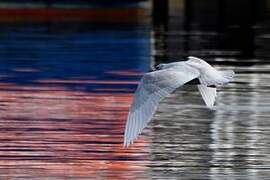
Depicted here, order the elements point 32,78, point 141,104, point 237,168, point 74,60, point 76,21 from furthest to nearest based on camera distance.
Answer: point 76,21, point 74,60, point 32,78, point 237,168, point 141,104

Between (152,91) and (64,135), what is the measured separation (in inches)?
153

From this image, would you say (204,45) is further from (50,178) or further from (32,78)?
(50,178)

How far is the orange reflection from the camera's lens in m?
13.0

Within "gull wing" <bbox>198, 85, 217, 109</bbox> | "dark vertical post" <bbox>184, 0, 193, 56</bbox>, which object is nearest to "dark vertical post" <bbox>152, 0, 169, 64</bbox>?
"dark vertical post" <bbox>184, 0, 193, 56</bbox>

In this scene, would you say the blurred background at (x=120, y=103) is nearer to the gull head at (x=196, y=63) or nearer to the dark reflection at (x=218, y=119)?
the dark reflection at (x=218, y=119)

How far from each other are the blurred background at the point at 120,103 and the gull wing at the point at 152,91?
1068 mm

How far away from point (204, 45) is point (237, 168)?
16948 millimetres

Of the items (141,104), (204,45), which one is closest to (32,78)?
(204,45)

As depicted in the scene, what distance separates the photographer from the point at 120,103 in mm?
18781

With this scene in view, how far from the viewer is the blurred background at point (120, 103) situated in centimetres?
1336

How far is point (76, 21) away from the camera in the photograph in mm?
38781

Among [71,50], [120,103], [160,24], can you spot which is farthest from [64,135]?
[160,24]

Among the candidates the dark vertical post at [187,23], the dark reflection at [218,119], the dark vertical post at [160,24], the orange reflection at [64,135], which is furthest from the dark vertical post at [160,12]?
the orange reflection at [64,135]

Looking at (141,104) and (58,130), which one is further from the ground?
(141,104)
